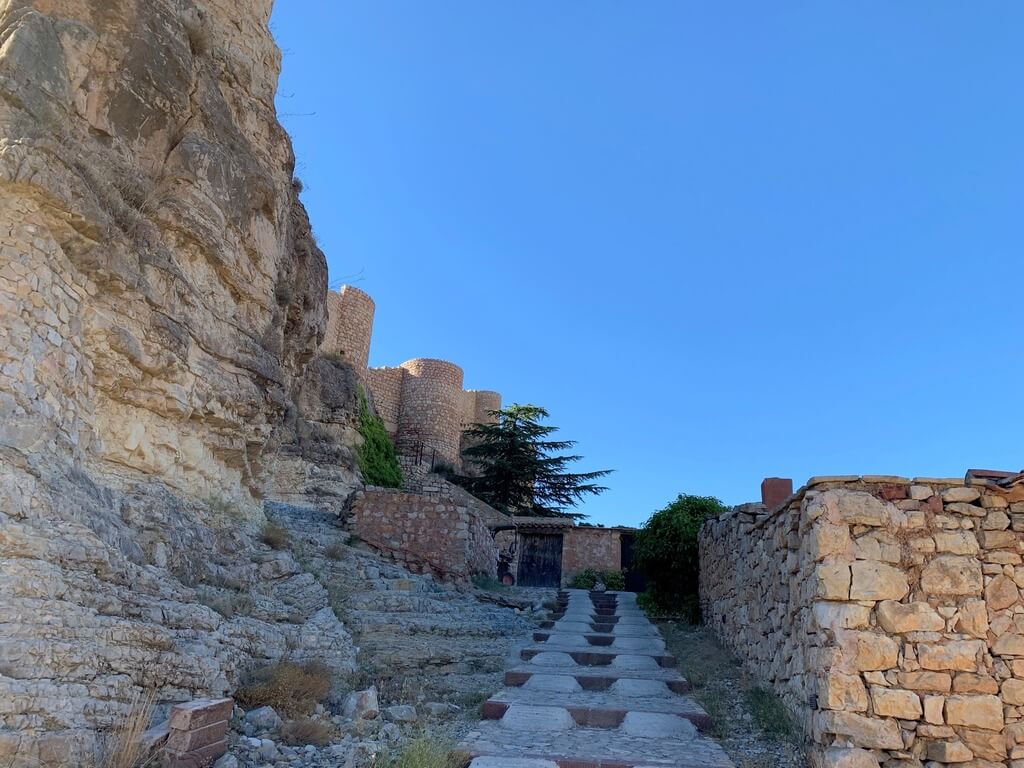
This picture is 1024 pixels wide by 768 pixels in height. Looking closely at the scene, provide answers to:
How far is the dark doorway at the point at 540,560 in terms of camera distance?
1925 cm

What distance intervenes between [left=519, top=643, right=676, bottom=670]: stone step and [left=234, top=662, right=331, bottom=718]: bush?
3.29 m

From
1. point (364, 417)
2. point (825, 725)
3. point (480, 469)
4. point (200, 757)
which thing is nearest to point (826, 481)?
point (825, 725)

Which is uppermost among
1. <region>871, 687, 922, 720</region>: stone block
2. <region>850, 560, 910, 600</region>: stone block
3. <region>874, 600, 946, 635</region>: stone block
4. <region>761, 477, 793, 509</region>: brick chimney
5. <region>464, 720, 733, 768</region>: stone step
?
<region>761, 477, 793, 509</region>: brick chimney

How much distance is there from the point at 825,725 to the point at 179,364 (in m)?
6.34

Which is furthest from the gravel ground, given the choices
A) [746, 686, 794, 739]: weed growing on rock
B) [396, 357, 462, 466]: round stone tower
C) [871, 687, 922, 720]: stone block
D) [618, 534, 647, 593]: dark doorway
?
[396, 357, 462, 466]: round stone tower

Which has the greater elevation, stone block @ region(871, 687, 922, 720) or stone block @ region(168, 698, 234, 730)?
stone block @ region(871, 687, 922, 720)

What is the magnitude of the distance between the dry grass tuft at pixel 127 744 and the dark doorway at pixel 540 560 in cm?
1576

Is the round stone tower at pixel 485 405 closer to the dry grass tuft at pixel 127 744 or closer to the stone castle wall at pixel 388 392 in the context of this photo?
the stone castle wall at pixel 388 392

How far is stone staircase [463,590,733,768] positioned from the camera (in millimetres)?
5066

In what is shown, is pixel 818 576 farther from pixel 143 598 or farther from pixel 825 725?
pixel 143 598

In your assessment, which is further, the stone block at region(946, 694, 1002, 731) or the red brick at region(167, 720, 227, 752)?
the stone block at region(946, 694, 1002, 731)

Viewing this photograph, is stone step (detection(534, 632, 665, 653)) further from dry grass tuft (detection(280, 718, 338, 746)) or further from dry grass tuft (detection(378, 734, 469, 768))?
dry grass tuft (detection(280, 718, 338, 746))

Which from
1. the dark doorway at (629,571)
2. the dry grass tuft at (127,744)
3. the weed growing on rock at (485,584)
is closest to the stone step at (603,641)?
the weed growing on rock at (485,584)

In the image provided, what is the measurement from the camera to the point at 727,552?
8.91 m
